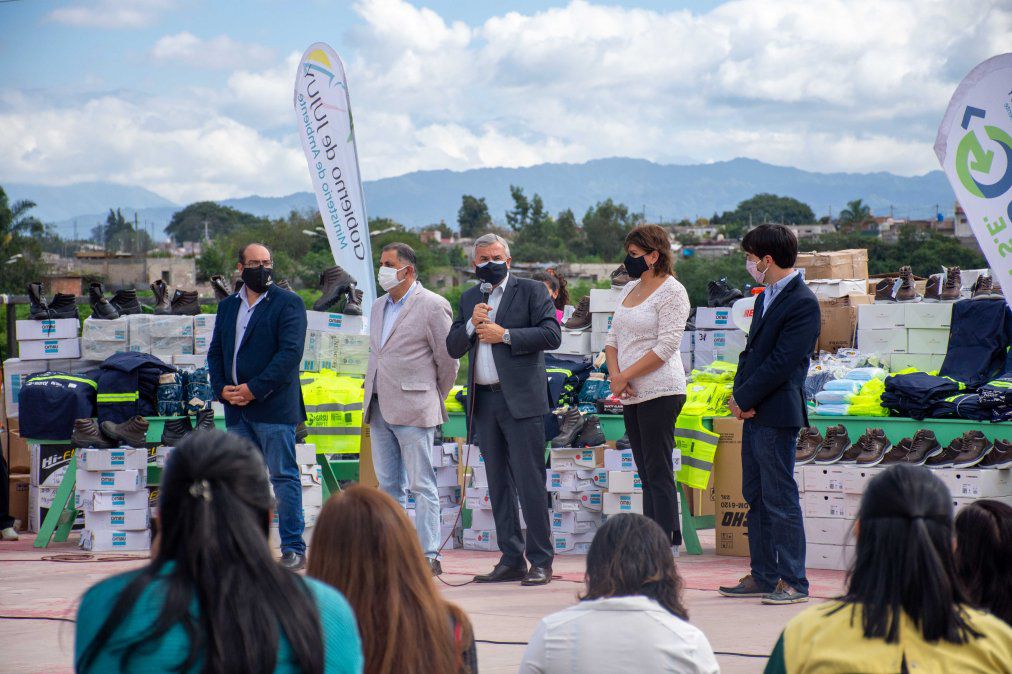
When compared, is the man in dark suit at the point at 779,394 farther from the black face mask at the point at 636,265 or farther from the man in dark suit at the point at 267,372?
the man in dark suit at the point at 267,372

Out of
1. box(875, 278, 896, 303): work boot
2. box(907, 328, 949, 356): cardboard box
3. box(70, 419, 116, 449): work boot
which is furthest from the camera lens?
box(875, 278, 896, 303): work boot

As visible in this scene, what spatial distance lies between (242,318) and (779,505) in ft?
11.2

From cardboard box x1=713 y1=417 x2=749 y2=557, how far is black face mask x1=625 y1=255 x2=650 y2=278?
1926 mm

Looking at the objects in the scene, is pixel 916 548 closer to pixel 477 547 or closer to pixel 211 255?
pixel 477 547

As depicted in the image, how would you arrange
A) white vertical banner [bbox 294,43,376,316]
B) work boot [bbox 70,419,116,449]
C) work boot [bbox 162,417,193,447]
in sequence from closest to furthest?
work boot [bbox 70,419,116,449], work boot [bbox 162,417,193,447], white vertical banner [bbox 294,43,376,316]

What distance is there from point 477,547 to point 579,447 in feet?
3.54

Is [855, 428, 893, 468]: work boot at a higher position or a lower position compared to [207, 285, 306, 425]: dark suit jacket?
lower

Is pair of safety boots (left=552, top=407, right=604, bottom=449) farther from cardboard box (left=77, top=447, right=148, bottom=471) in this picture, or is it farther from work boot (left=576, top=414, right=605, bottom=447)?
cardboard box (left=77, top=447, right=148, bottom=471)

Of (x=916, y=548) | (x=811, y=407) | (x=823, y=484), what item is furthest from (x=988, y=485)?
(x=916, y=548)

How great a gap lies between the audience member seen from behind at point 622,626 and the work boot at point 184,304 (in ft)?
25.9

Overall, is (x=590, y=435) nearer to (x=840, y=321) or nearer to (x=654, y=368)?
(x=654, y=368)

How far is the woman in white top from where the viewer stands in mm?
6035

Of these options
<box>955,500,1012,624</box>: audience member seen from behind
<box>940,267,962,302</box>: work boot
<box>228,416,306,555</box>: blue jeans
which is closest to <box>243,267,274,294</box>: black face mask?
<box>228,416,306,555</box>: blue jeans

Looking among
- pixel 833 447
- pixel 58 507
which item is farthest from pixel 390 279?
pixel 58 507
